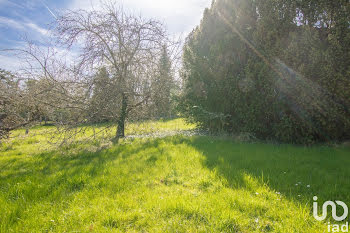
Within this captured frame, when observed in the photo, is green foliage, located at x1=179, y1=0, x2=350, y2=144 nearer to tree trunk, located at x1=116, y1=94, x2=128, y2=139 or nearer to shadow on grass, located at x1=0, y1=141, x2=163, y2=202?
tree trunk, located at x1=116, y1=94, x2=128, y2=139

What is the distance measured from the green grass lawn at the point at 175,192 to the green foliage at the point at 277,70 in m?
1.42

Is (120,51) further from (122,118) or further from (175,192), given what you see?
(175,192)

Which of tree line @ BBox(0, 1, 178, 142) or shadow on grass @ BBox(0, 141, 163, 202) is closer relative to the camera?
shadow on grass @ BBox(0, 141, 163, 202)

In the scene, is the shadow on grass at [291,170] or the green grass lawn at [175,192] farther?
the shadow on grass at [291,170]

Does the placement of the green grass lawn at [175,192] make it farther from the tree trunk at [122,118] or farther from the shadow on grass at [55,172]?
the tree trunk at [122,118]

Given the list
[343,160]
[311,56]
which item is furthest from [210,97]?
[343,160]

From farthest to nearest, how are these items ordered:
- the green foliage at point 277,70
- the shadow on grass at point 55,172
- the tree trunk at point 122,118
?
the tree trunk at point 122,118
the green foliage at point 277,70
the shadow on grass at point 55,172

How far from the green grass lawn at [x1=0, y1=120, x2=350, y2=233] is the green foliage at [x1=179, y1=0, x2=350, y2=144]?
4.65 ft

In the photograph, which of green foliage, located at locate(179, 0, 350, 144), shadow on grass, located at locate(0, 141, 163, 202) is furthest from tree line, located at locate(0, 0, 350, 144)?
shadow on grass, located at locate(0, 141, 163, 202)

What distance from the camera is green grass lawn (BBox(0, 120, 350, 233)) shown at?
2012mm

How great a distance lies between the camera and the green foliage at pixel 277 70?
16.9 ft

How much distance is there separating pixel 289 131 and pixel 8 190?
6939 mm

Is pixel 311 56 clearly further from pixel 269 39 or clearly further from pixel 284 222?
pixel 284 222

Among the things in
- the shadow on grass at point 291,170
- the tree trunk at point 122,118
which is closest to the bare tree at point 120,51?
the tree trunk at point 122,118
